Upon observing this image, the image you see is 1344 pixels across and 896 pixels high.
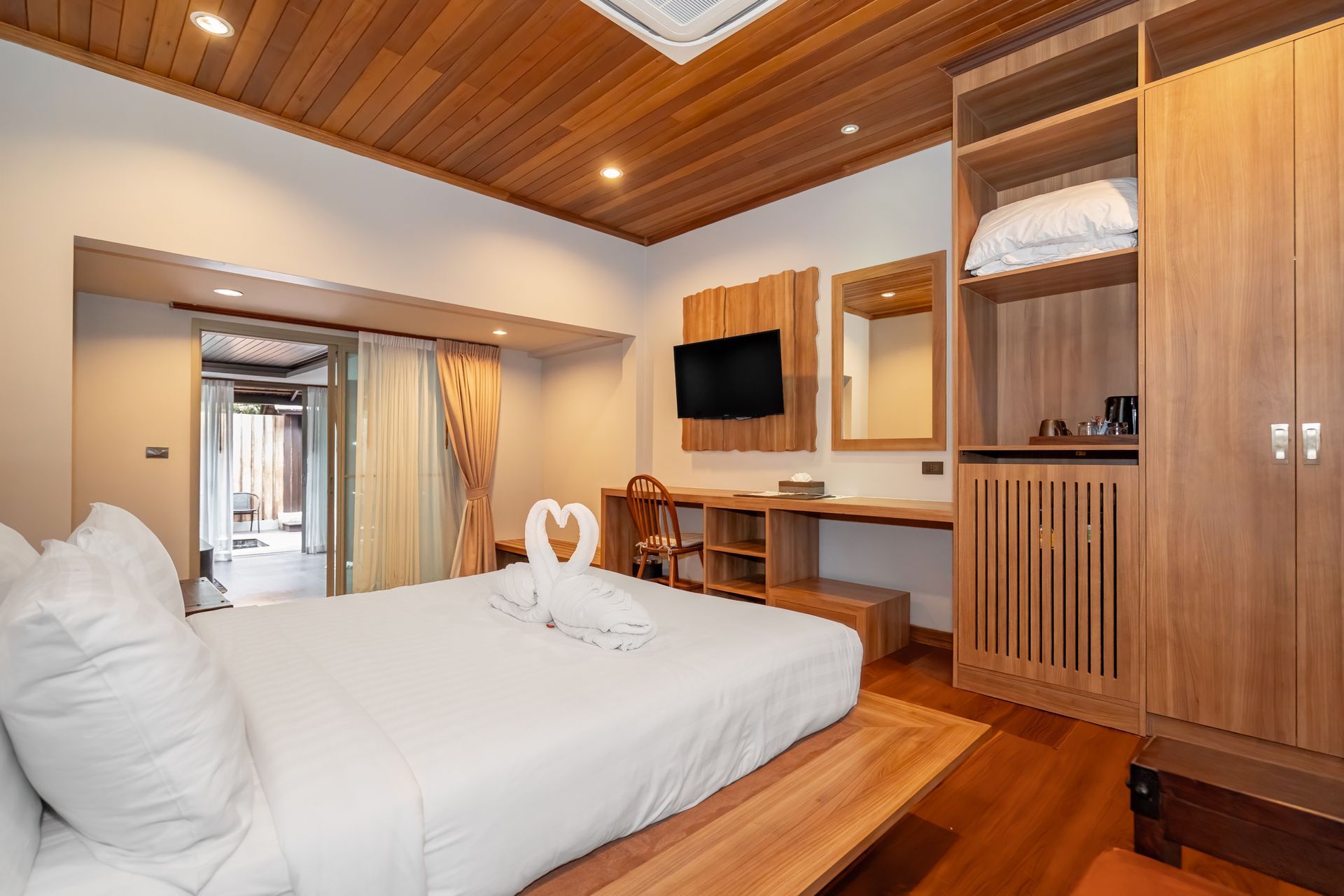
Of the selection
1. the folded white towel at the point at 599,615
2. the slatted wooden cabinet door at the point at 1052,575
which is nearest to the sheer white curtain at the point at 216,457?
the folded white towel at the point at 599,615

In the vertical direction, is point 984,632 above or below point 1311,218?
below

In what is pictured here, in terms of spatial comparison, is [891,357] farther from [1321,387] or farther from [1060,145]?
[1321,387]

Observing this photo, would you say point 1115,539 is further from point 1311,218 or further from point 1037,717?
point 1311,218

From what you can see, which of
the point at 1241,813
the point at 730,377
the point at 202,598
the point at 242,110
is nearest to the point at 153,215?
the point at 242,110

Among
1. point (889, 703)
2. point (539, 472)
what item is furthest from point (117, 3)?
point (539, 472)

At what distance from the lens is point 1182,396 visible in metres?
2.21

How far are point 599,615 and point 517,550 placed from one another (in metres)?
3.51

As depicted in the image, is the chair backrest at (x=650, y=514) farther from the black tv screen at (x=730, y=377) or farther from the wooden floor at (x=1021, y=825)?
the wooden floor at (x=1021, y=825)

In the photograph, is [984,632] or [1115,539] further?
[984,632]

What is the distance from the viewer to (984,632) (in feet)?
8.86

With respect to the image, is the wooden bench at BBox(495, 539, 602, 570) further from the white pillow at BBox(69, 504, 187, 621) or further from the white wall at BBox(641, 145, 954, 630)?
the white pillow at BBox(69, 504, 187, 621)

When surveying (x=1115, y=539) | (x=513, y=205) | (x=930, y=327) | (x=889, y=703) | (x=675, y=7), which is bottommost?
(x=889, y=703)

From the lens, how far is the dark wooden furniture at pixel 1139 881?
0.94 metres

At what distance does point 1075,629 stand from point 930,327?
167 centimetres
